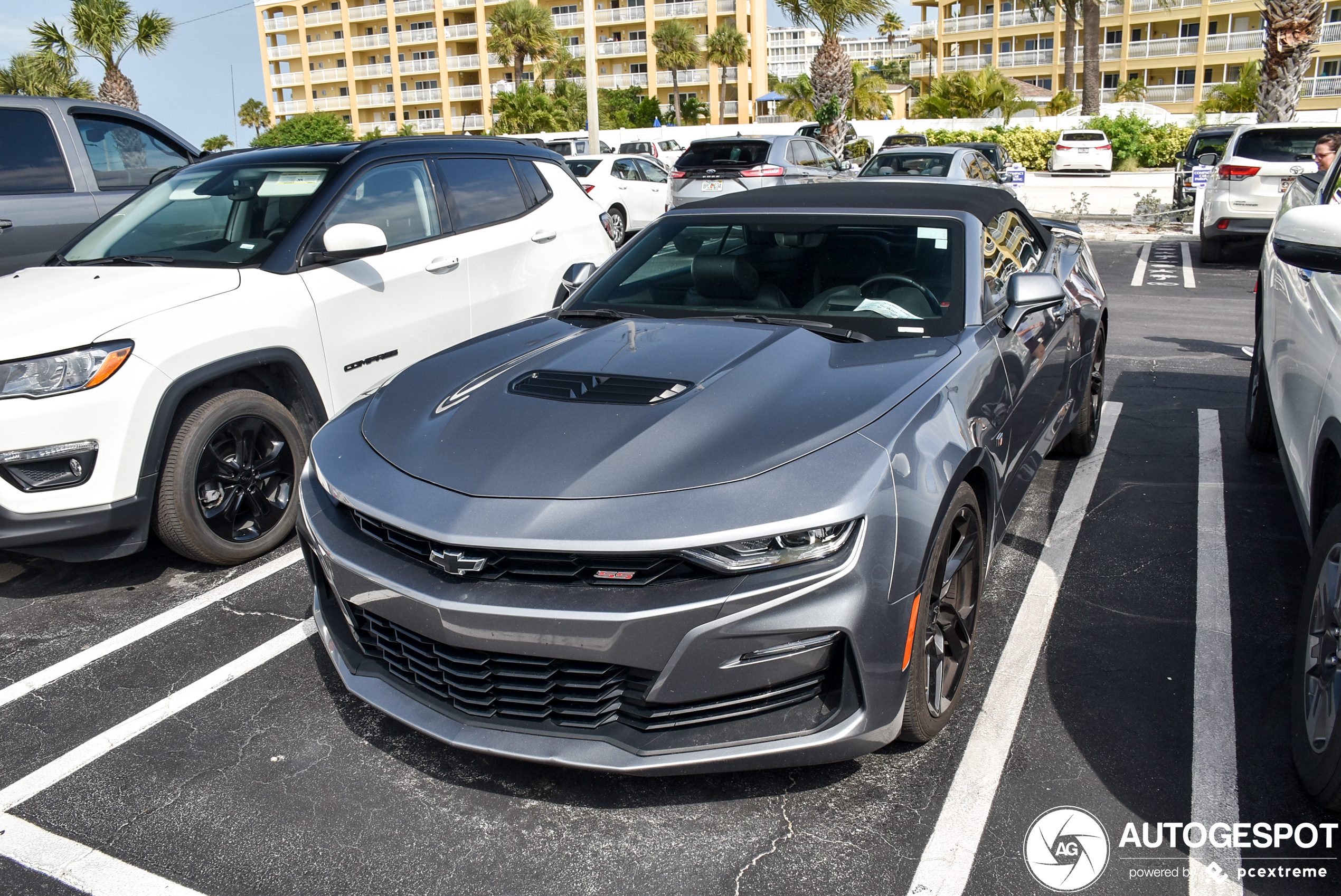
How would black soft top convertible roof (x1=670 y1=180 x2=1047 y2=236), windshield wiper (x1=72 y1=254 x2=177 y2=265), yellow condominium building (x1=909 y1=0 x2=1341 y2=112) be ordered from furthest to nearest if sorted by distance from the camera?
yellow condominium building (x1=909 y1=0 x2=1341 y2=112) < windshield wiper (x1=72 y1=254 x2=177 y2=265) < black soft top convertible roof (x1=670 y1=180 x2=1047 y2=236)

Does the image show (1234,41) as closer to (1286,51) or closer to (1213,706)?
(1286,51)

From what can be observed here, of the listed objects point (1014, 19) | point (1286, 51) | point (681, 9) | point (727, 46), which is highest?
point (681, 9)

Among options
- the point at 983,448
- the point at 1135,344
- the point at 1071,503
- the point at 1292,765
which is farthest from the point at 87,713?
the point at 1135,344

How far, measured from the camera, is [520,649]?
2.41m

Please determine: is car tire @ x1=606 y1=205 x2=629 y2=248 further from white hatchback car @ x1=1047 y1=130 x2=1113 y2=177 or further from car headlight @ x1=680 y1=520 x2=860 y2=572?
white hatchback car @ x1=1047 y1=130 x2=1113 y2=177

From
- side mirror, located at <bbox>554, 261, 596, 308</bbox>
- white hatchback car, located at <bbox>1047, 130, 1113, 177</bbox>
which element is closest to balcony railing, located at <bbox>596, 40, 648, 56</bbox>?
white hatchback car, located at <bbox>1047, 130, 1113, 177</bbox>

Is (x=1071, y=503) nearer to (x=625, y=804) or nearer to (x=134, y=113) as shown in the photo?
(x=625, y=804)

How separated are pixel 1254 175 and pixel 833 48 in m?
23.5

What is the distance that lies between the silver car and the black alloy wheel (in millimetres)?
11286

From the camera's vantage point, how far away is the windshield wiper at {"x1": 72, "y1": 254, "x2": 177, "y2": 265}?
4.62m

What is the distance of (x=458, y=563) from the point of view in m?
2.48

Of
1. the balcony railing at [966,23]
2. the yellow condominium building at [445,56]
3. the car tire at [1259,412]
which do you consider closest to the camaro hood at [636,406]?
the car tire at [1259,412]

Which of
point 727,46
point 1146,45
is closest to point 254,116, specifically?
point 727,46

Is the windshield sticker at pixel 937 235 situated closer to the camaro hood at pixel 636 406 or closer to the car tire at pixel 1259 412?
the camaro hood at pixel 636 406
